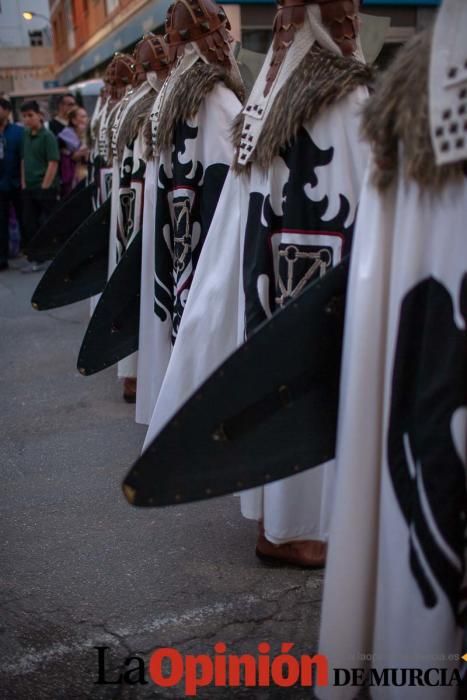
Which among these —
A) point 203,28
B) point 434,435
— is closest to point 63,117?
point 203,28

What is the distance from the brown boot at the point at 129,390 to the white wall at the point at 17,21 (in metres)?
29.2

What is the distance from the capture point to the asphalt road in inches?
88.2

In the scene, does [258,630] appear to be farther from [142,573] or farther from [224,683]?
[142,573]

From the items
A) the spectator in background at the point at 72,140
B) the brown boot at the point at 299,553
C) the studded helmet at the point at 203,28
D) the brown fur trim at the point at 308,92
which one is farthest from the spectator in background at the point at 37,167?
the brown fur trim at the point at 308,92

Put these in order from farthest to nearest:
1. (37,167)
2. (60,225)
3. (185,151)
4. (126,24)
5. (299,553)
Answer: (126,24) < (37,167) < (60,225) < (185,151) < (299,553)

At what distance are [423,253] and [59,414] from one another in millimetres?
3400

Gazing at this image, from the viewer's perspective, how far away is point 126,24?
15.9 m

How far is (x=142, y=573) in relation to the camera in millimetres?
2717

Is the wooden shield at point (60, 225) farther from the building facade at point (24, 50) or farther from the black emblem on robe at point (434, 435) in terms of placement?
the building facade at point (24, 50)

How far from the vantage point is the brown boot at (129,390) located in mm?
4609

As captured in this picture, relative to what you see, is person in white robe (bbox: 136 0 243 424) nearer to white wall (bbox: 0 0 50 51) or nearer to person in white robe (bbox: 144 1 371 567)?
person in white robe (bbox: 144 1 371 567)

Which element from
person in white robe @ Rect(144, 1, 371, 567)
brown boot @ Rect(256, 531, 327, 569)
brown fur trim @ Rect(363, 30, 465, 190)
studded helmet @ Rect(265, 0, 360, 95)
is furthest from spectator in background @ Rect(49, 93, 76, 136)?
brown fur trim @ Rect(363, 30, 465, 190)

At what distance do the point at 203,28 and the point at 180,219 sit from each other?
773 mm

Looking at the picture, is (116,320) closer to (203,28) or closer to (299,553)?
(203,28)
